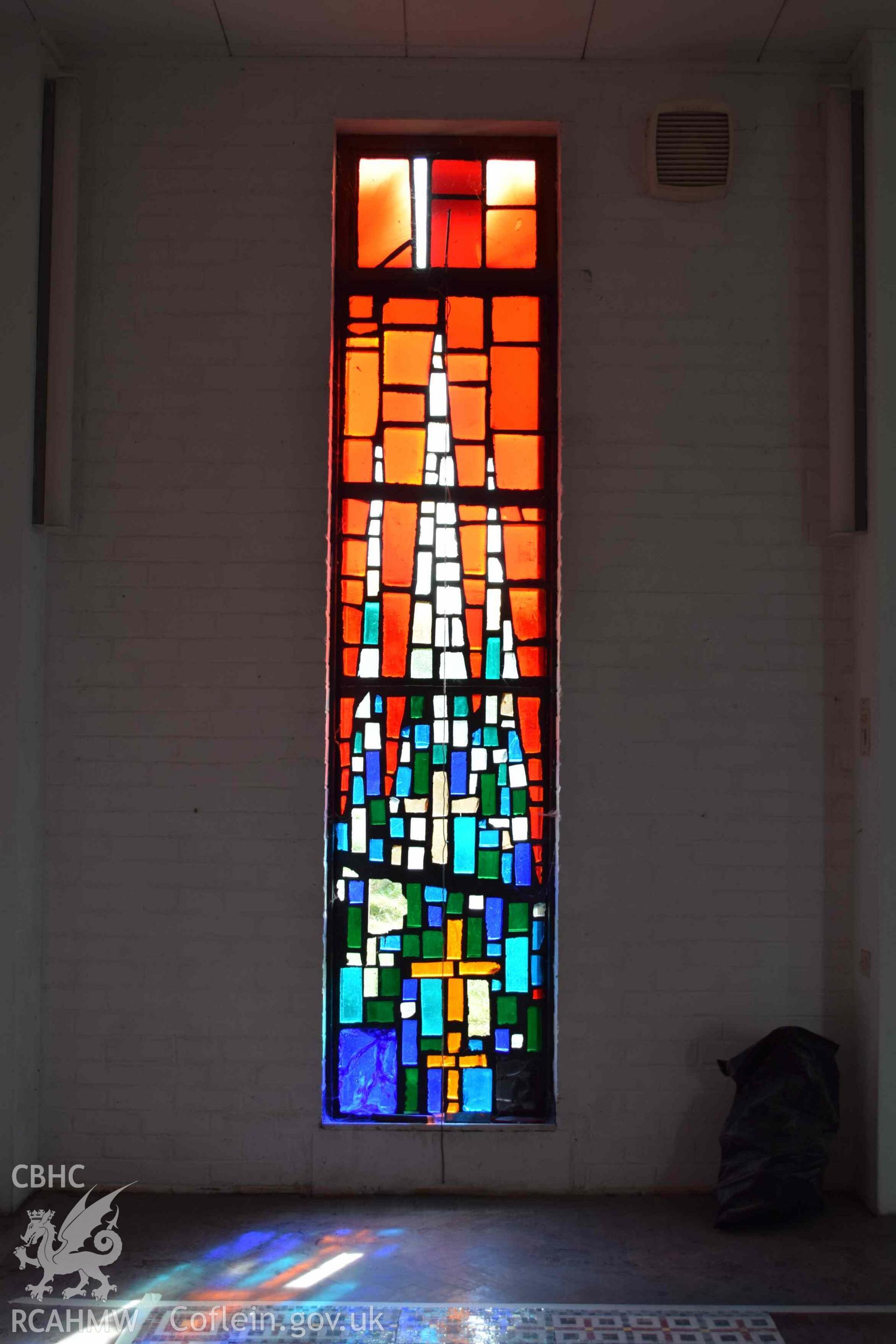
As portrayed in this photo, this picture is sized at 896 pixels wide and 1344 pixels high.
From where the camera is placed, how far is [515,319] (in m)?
3.56

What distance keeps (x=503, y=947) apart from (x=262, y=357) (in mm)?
1940

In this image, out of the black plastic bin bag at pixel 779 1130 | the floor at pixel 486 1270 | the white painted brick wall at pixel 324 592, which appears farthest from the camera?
the white painted brick wall at pixel 324 592

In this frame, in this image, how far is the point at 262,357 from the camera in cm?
346

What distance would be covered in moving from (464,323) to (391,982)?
2047 millimetres

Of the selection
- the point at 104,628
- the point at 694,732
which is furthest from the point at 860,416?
the point at 104,628

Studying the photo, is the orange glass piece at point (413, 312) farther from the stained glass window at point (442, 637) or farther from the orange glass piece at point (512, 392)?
the orange glass piece at point (512, 392)

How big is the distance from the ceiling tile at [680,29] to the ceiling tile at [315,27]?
60 centimetres

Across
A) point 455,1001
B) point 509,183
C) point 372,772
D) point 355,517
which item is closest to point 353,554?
point 355,517

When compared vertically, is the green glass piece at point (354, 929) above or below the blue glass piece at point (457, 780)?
below

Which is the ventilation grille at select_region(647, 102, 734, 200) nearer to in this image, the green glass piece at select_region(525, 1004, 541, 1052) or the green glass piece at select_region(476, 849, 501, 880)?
the green glass piece at select_region(476, 849, 501, 880)

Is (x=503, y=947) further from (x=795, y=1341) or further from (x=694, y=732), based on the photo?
(x=795, y=1341)

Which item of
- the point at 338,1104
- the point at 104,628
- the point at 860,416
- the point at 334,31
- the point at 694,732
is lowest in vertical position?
the point at 338,1104

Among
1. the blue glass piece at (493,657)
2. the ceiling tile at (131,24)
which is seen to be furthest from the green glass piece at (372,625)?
the ceiling tile at (131,24)

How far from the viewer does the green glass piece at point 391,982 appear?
11.3 ft
